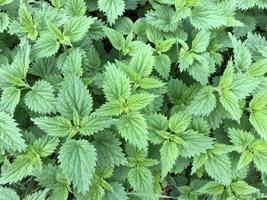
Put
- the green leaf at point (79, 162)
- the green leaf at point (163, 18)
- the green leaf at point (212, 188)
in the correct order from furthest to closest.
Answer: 1. the green leaf at point (163, 18)
2. the green leaf at point (212, 188)
3. the green leaf at point (79, 162)

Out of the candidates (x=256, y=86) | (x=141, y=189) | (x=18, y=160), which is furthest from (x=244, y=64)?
(x=18, y=160)

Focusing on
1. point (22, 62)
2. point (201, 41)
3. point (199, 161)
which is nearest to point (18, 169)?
point (22, 62)

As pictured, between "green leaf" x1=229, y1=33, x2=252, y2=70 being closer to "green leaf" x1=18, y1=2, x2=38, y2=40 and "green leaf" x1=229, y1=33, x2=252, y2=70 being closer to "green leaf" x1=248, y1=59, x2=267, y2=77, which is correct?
"green leaf" x1=248, y1=59, x2=267, y2=77

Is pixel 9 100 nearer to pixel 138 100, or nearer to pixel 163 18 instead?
pixel 138 100

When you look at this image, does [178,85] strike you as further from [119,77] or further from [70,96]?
[70,96]

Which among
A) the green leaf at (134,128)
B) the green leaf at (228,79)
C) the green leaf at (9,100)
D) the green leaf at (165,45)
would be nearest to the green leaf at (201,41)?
the green leaf at (165,45)

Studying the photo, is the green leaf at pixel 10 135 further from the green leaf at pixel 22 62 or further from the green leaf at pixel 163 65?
the green leaf at pixel 163 65
